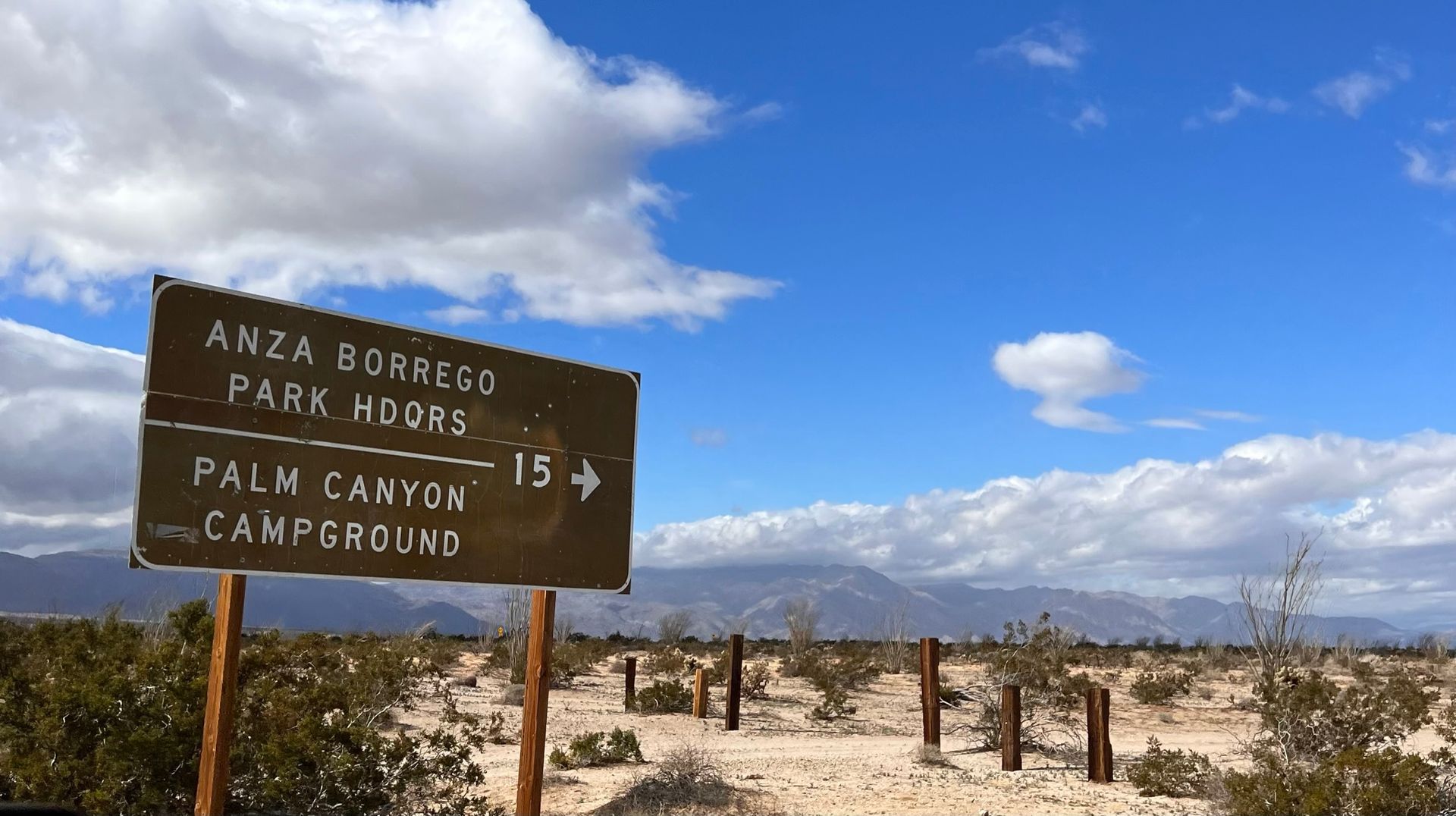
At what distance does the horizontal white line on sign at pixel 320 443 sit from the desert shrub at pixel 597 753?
25.5 ft

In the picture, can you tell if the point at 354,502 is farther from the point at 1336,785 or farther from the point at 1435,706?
the point at 1435,706

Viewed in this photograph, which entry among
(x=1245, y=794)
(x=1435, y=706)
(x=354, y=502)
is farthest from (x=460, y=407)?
(x=1435, y=706)

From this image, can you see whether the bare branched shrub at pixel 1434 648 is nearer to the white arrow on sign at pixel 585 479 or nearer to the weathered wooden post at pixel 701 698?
the weathered wooden post at pixel 701 698


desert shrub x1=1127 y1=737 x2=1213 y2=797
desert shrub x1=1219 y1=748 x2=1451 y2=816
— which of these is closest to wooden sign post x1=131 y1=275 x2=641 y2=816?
desert shrub x1=1219 y1=748 x2=1451 y2=816

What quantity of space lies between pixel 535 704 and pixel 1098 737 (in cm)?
942

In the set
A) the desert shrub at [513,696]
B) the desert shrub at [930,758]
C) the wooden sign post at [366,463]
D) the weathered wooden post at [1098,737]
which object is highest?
the wooden sign post at [366,463]

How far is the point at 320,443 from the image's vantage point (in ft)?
20.7

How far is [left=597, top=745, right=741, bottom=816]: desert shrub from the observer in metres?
11.2

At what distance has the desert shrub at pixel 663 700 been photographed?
22406mm

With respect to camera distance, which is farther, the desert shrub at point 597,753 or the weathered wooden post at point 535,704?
the desert shrub at point 597,753

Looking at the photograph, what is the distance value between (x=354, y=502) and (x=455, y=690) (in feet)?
70.3

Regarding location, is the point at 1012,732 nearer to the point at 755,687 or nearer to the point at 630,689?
the point at 630,689

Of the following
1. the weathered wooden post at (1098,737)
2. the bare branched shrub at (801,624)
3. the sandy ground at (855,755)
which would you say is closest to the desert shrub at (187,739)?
the sandy ground at (855,755)

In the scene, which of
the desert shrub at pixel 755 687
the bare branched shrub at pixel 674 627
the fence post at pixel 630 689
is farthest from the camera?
the bare branched shrub at pixel 674 627
